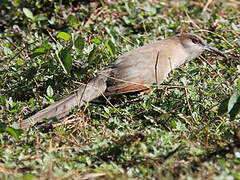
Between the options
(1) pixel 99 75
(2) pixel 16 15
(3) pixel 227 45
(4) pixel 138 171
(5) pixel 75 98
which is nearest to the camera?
(4) pixel 138 171

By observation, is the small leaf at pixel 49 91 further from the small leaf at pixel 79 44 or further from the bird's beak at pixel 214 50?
the bird's beak at pixel 214 50

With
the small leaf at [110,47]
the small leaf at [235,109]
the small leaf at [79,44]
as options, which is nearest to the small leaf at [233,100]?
the small leaf at [235,109]

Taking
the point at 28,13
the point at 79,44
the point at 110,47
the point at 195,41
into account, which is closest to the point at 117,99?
the point at 110,47

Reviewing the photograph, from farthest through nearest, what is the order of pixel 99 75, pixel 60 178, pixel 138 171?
pixel 99 75 < pixel 138 171 < pixel 60 178

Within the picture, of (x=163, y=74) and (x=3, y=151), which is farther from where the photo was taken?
(x=163, y=74)

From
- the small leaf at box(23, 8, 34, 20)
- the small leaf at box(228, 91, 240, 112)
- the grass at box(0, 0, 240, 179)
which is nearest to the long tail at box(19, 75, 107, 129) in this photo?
the grass at box(0, 0, 240, 179)

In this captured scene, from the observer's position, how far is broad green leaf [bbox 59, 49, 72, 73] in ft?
17.0

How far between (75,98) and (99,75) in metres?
0.56

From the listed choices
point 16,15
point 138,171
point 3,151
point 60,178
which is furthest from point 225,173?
point 16,15

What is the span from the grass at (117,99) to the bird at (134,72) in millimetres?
144

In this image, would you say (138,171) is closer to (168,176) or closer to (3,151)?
(168,176)

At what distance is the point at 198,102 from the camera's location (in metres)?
5.00

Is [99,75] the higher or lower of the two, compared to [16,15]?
lower

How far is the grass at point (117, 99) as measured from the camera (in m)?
3.81
